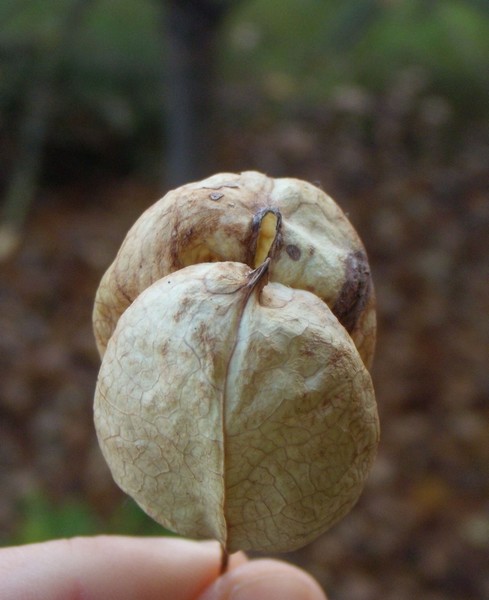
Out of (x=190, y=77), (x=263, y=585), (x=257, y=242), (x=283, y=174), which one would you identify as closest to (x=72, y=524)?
(x=263, y=585)

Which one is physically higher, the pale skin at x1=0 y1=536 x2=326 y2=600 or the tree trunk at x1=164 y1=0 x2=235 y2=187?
the tree trunk at x1=164 y1=0 x2=235 y2=187

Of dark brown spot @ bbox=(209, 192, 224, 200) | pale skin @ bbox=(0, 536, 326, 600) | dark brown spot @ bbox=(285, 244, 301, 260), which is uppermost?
dark brown spot @ bbox=(209, 192, 224, 200)

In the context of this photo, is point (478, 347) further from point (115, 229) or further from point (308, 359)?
point (308, 359)

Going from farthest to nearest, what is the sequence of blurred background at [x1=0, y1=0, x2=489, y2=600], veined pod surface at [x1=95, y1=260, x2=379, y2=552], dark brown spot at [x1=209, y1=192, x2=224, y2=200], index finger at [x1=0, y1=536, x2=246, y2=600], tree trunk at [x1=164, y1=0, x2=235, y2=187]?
blurred background at [x1=0, y1=0, x2=489, y2=600], tree trunk at [x1=164, y1=0, x2=235, y2=187], index finger at [x1=0, y1=536, x2=246, y2=600], dark brown spot at [x1=209, y1=192, x2=224, y2=200], veined pod surface at [x1=95, y1=260, x2=379, y2=552]

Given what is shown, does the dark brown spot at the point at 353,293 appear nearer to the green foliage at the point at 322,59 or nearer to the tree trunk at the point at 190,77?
the tree trunk at the point at 190,77

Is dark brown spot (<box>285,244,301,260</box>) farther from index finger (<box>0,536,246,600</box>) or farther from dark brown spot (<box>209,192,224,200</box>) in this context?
index finger (<box>0,536,246,600</box>)

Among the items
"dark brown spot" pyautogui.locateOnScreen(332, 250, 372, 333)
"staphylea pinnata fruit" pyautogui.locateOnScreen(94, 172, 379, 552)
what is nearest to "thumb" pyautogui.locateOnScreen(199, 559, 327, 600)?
"staphylea pinnata fruit" pyautogui.locateOnScreen(94, 172, 379, 552)

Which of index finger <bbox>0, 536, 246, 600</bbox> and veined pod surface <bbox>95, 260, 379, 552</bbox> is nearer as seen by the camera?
veined pod surface <bbox>95, 260, 379, 552</bbox>
